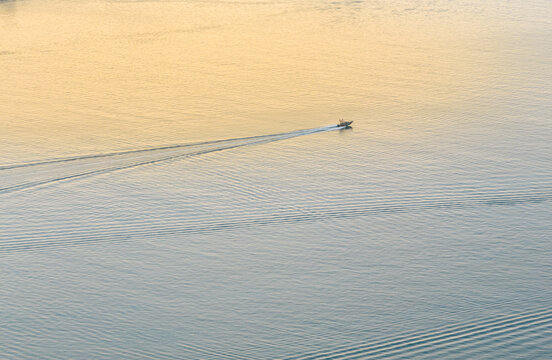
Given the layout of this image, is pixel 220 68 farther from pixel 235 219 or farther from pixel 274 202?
pixel 235 219

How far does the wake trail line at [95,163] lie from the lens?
1647 cm

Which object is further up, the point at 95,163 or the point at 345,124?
the point at 345,124

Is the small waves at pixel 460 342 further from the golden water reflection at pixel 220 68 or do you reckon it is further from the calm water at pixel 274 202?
the golden water reflection at pixel 220 68

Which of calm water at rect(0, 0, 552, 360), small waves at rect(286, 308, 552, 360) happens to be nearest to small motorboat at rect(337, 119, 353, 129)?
calm water at rect(0, 0, 552, 360)

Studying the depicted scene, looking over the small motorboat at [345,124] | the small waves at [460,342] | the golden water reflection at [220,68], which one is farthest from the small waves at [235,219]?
the small motorboat at [345,124]

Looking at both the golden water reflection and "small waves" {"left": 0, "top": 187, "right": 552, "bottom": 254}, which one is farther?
the golden water reflection

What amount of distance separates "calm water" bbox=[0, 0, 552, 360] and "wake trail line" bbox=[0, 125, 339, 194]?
A: 7 cm

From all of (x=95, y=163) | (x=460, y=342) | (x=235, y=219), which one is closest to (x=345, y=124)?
(x=235, y=219)

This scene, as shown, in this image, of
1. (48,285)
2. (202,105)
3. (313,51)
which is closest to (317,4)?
(313,51)

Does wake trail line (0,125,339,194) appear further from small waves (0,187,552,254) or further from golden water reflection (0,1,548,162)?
small waves (0,187,552,254)

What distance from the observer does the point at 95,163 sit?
1766cm

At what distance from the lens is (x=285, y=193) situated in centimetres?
1658

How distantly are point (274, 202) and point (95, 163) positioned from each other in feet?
16.7

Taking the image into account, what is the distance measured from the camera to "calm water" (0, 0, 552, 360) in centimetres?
1181
